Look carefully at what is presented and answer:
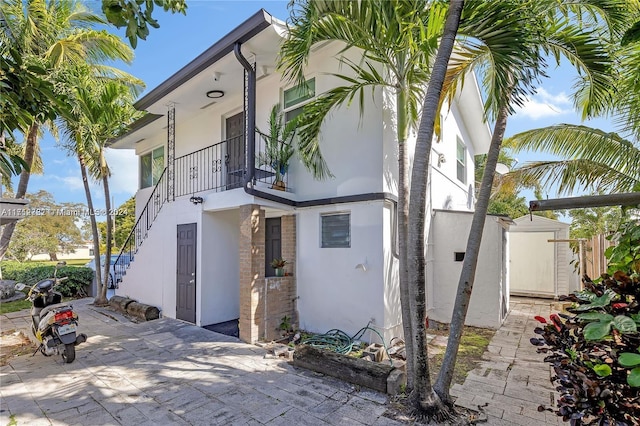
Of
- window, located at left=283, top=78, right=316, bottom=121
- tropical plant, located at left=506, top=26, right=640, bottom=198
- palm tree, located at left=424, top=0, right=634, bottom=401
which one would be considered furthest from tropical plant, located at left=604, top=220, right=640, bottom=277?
window, located at left=283, top=78, right=316, bottom=121

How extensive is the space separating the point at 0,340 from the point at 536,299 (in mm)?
16876

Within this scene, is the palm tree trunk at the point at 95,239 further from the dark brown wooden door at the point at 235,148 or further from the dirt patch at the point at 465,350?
the dirt patch at the point at 465,350

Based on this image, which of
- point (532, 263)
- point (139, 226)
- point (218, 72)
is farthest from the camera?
point (532, 263)

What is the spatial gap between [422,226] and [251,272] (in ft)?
13.8

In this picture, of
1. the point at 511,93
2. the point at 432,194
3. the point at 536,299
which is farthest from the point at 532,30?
the point at 536,299

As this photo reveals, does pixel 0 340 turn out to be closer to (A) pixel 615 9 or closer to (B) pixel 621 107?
(A) pixel 615 9

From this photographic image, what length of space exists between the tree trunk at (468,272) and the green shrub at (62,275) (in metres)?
14.7

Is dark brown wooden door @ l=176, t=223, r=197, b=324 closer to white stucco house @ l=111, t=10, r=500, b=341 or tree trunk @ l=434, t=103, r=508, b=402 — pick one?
white stucco house @ l=111, t=10, r=500, b=341

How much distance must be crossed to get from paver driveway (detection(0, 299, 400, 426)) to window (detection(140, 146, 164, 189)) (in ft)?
26.2

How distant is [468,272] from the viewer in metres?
4.36

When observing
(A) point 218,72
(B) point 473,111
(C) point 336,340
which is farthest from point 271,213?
(B) point 473,111

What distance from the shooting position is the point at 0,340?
7.50 meters

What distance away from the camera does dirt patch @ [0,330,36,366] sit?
6.46 m

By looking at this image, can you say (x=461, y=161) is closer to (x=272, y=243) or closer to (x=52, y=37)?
(x=272, y=243)
